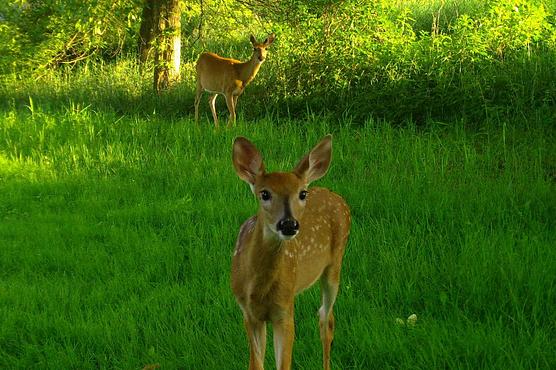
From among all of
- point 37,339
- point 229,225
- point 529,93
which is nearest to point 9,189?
point 229,225

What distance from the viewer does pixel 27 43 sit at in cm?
1384

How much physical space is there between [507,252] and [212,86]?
734 centimetres

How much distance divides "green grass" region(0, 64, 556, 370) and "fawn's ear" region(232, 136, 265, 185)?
1.24 metres

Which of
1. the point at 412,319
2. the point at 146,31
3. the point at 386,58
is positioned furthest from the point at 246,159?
the point at 146,31

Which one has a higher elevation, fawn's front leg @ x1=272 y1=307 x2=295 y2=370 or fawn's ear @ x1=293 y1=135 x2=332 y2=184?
fawn's ear @ x1=293 y1=135 x2=332 y2=184

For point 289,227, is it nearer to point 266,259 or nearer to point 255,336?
point 266,259

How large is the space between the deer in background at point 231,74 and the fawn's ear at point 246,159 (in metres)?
7.11

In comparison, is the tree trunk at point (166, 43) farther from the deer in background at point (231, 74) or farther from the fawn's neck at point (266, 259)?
the fawn's neck at point (266, 259)

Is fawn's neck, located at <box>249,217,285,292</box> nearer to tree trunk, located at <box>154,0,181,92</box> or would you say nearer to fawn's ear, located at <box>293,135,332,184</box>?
fawn's ear, located at <box>293,135,332,184</box>

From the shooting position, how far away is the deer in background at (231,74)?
10.2 meters

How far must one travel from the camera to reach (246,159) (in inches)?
120

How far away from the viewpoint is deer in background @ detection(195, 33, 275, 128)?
1022cm

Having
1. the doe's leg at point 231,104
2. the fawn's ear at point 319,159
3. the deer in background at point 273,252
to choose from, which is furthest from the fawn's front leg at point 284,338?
the doe's leg at point 231,104

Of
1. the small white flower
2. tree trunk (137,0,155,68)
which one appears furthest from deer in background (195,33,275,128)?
the small white flower
